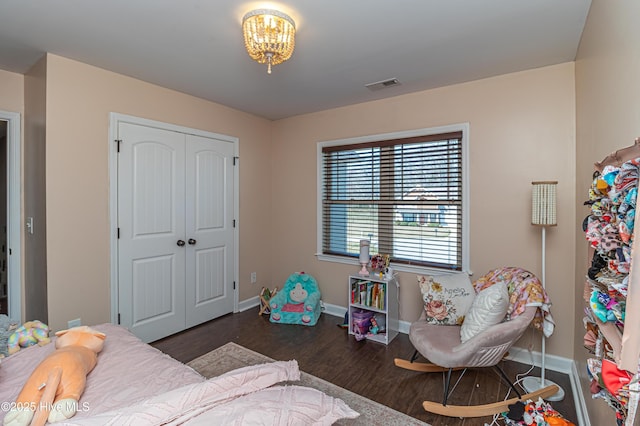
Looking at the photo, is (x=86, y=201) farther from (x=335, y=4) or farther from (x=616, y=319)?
(x=616, y=319)

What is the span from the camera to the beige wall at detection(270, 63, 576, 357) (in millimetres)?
2471

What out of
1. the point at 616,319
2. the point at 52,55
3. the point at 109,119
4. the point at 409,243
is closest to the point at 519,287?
the point at 409,243

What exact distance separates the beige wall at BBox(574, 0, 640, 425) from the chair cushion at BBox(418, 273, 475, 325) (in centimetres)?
73

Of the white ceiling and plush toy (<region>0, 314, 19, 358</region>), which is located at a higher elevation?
the white ceiling

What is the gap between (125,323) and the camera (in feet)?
9.39

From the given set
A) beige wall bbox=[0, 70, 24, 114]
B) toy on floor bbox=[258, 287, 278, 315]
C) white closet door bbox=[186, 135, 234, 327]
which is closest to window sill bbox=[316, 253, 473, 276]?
toy on floor bbox=[258, 287, 278, 315]

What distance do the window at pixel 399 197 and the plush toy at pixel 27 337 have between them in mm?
2682

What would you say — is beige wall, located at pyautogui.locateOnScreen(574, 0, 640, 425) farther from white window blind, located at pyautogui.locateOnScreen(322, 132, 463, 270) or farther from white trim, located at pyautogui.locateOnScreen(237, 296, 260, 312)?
white trim, located at pyautogui.locateOnScreen(237, 296, 260, 312)

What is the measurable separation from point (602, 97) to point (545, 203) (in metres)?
0.81

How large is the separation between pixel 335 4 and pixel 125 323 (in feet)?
10.1

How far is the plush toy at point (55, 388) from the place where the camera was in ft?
3.45

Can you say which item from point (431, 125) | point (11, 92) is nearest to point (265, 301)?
point (431, 125)

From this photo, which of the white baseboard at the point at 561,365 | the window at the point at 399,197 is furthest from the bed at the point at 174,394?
the window at the point at 399,197

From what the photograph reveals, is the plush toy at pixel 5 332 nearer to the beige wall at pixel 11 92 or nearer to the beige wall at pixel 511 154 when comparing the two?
the beige wall at pixel 11 92
